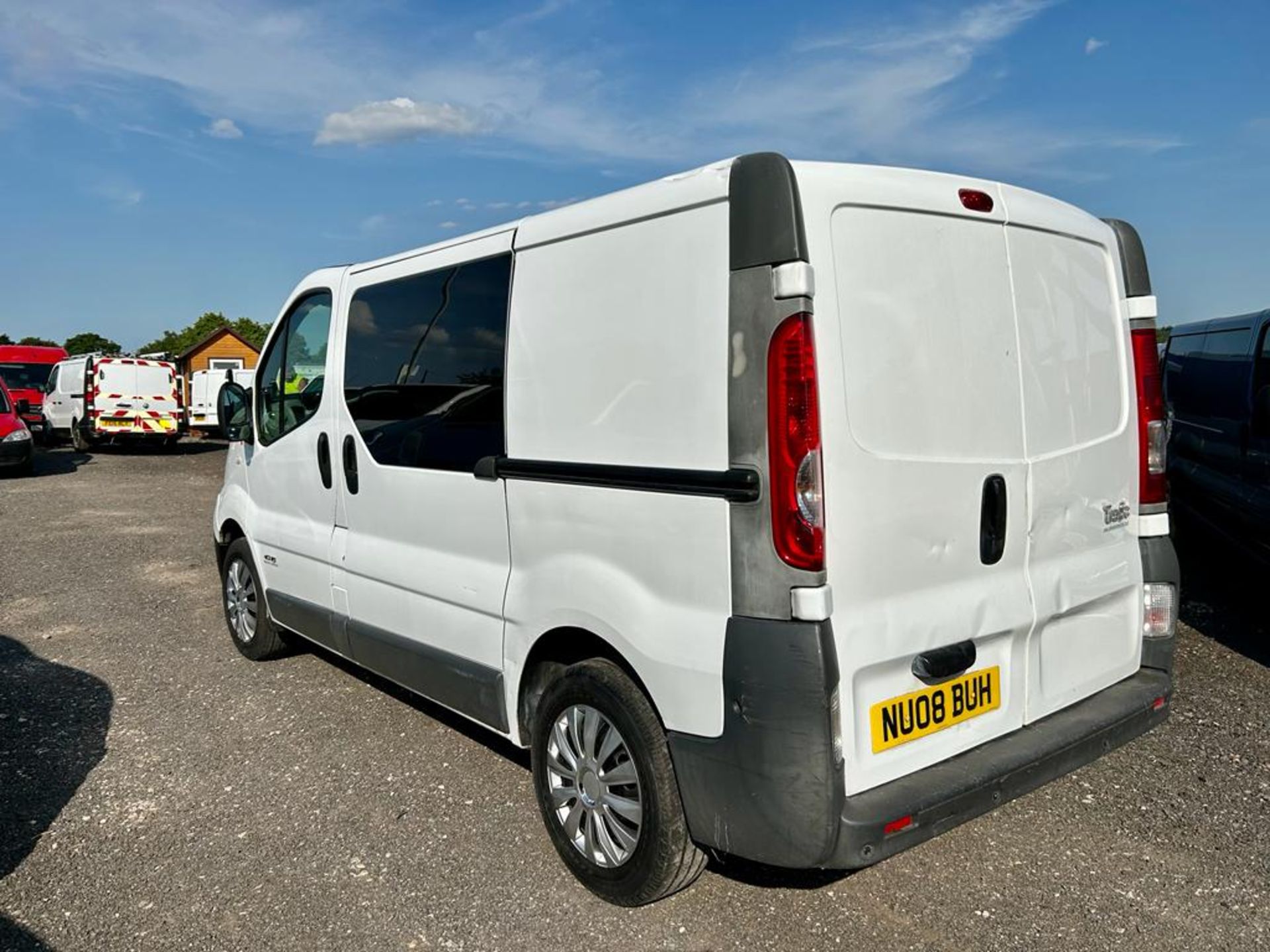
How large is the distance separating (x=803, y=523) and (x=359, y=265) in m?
2.92

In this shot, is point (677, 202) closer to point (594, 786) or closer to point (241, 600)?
point (594, 786)

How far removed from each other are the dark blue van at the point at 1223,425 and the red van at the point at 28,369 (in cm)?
2684

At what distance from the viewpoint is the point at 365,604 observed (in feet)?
14.6

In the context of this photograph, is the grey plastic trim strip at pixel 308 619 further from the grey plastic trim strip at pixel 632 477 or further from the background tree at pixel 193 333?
the background tree at pixel 193 333

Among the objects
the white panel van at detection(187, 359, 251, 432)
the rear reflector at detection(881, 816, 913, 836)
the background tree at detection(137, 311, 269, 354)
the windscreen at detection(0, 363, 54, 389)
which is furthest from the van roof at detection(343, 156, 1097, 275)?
the background tree at detection(137, 311, 269, 354)

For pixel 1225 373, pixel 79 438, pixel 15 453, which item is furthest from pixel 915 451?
pixel 79 438

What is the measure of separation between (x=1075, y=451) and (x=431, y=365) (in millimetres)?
2383

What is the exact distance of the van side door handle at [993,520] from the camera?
2.99 m

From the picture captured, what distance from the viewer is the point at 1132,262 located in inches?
144

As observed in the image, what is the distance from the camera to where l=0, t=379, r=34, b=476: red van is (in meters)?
16.6

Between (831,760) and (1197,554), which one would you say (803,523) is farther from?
(1197,554)

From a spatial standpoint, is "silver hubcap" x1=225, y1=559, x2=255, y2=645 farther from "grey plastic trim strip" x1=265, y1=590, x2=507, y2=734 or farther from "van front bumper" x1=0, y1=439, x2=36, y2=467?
"van front bumper" x1=0, y1=439, x2=36, y2=467

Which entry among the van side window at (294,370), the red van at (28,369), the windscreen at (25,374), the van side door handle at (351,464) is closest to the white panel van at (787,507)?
the van side door handle at (351,464)

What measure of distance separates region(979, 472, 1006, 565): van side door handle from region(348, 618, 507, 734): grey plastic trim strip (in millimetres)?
1712
